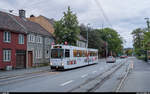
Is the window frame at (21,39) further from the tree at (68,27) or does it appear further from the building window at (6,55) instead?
the tree at (68,27)

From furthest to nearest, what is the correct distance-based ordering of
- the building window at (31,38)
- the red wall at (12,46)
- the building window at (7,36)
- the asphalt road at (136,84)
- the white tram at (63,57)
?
the building window at (31,38) → the building window at (7,36) → the red wall at (12,46) → the white tram at (63,57) → the asphalt road at (136,84)

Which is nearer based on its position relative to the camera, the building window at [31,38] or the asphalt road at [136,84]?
Result: the asphalt road at [136,84]

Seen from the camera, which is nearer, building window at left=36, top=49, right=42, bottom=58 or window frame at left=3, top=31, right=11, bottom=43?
window frame at left=3, top=31, right=11, bottom=43

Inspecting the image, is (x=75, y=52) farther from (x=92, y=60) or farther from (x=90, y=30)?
(x=90, y=30)

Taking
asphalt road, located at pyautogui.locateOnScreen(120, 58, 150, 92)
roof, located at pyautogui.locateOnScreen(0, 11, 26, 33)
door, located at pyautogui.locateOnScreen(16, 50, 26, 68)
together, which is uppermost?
roof, located at pyautogui.locateOnScreen(0, 11, 26, 33)

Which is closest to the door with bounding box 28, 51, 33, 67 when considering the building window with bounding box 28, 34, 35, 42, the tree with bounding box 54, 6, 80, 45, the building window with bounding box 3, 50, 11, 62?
the building window with bounding box 28, 34, 35, 42

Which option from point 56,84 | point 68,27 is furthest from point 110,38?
point 56,84

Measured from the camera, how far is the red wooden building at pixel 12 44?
23.5 m

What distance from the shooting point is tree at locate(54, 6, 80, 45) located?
32062 mm

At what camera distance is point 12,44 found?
83.0 feet

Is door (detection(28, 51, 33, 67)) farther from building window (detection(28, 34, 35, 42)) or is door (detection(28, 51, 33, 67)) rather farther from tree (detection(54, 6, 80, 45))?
tree (detection(54, 6, 80, 45))

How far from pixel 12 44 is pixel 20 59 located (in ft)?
9.37

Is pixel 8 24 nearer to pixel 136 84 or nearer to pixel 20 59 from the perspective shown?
pixel 20 59

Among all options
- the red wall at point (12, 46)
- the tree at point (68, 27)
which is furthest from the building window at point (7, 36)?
the tree at point (68, 27)
